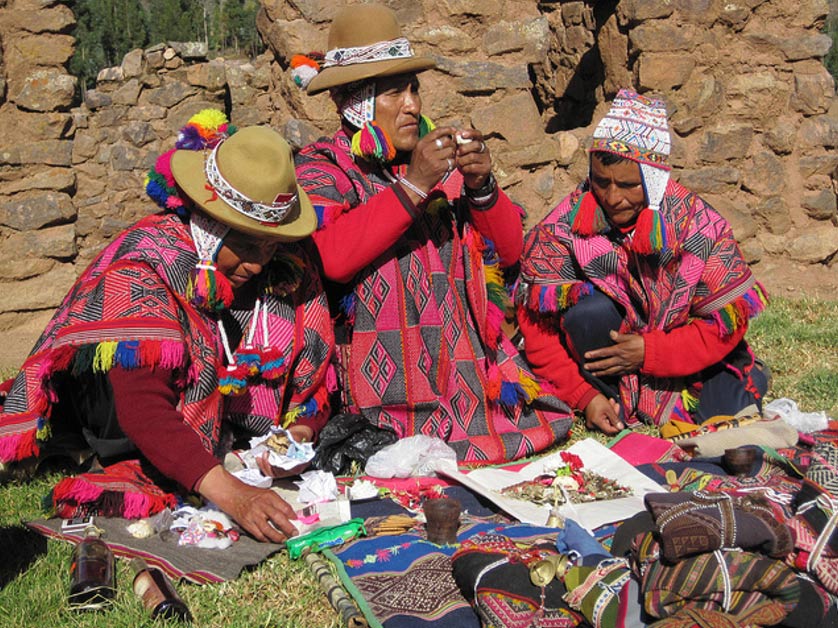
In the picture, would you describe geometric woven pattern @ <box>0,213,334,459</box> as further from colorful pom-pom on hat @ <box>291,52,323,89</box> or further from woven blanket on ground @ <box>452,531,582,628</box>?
woven blanket on ground @ <box>452,531,582,628</box>

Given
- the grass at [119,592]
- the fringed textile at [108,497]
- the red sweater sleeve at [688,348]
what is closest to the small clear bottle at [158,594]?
the grass at [119,592]

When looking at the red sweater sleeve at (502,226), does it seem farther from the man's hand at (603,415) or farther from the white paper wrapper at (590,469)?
the white paper wrapper at (590,469)

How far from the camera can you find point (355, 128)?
12.9ft

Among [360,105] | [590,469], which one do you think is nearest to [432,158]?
[360,105]

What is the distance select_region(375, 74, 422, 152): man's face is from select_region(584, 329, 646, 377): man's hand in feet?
3.93

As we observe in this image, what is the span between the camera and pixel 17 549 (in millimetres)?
3045

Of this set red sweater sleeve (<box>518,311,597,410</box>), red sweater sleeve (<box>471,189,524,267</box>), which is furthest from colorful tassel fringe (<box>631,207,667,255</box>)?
red sweater sleeve (<box>518,311,597,410</box>)

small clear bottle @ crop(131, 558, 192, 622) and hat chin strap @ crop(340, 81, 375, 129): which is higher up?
hat chin strap @ crop(340, 81, 375, 129)

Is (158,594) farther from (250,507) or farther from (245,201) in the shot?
(245,201)

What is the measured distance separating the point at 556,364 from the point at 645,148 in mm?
1038

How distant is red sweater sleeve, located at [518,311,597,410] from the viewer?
14.0 ft

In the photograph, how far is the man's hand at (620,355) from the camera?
4.08 m

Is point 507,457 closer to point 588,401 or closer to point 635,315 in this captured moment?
point 588,401

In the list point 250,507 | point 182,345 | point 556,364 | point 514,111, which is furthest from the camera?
point 514,111
